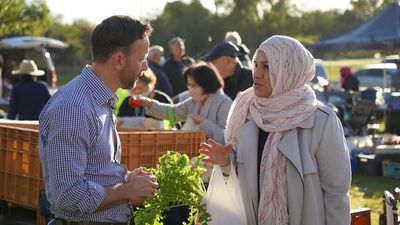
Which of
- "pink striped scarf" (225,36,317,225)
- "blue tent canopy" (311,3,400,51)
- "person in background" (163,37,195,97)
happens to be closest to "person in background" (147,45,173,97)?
"person in background" (163,37,195,97)

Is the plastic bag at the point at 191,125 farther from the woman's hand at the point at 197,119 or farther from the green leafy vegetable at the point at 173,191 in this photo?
the green leafy vegetable at the point at 173,191

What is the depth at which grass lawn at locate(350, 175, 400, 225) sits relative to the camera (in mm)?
9269

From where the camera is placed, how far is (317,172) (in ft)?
13.0

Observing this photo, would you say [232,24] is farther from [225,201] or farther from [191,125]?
[225,201]

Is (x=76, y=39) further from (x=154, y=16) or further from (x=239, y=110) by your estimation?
(x=239, y=110)

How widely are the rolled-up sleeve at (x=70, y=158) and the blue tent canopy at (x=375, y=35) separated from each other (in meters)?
16.4

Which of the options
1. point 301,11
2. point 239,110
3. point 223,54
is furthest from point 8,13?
point 301,11

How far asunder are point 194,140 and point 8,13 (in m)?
17.7

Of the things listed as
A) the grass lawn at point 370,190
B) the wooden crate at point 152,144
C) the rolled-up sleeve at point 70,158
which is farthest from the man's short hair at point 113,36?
the grass lawn at point 370,190

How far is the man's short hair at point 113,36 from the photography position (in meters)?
3.27

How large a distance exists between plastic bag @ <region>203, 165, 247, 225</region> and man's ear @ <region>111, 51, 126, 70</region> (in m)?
1.09

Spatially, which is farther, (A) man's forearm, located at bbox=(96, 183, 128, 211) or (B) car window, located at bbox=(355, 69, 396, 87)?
(B) car window, located at bbox=(355, 69, 396, 87)

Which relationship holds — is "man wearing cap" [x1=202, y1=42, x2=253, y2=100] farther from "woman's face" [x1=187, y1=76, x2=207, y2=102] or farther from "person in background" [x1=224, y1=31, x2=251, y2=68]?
"person in background" [x1=224, y1=31, x2=251, y2=68]

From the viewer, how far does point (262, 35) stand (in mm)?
57531
